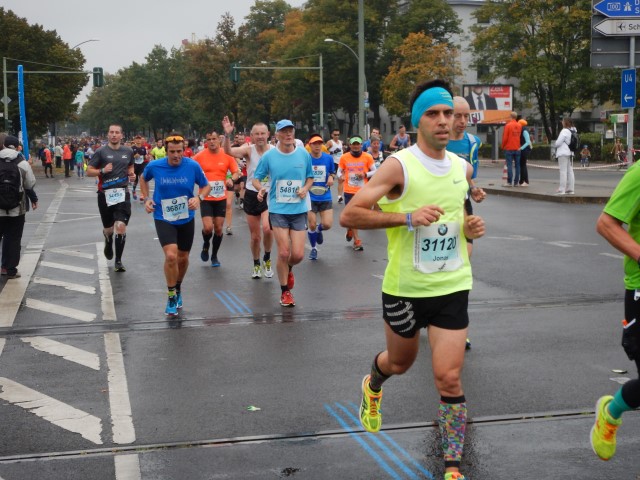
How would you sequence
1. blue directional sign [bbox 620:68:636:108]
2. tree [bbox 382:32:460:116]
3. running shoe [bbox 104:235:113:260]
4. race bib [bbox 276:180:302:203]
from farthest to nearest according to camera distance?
tree [bbox 382:32:460:116]
blue directional sign [bbox 620:68:636:108]
running shoe [bbox 104:235:113:260]
race bib [bbox 276:180:302:203]

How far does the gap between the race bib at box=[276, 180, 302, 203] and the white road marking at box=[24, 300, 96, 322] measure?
7.52 ft

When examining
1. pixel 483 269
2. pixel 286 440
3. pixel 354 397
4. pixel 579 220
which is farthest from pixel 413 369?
pixel 579 220

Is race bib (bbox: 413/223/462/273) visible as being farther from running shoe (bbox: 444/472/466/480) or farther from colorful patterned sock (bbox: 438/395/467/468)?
running shoe (bbox: 444/472/466/480)

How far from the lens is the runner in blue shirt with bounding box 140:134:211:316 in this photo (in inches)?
382

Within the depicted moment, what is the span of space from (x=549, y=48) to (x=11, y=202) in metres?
51.5

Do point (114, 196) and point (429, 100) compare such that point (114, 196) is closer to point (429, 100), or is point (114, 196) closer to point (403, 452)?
point (403, 452)

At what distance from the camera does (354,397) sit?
21.1ft

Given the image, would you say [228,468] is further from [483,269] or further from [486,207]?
[486,207]

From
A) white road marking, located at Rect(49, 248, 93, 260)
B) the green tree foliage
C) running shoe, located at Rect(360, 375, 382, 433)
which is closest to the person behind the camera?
running shoe, located at Rect(360, 375, 382, 433)

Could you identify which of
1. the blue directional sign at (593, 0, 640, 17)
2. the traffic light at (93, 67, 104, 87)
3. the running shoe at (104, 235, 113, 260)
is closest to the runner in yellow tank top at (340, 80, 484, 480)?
the running shoe at (104, 235, 113, 260)

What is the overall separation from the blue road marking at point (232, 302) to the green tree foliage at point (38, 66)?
5545 cm

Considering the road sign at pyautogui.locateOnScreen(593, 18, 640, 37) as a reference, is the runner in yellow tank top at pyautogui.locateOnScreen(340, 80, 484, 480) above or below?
below

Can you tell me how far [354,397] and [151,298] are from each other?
16.3 feet

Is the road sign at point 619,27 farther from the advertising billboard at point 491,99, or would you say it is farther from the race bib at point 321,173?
the advertising billboard at point 491,99
